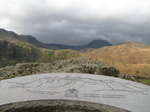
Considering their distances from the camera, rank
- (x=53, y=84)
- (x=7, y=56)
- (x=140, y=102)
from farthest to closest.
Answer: (x=7, y=56) < (x=53, y=84) < (x=140, y=102)

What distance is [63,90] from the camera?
205 inches

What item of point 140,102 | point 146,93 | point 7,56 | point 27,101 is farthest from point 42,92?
point 7,56

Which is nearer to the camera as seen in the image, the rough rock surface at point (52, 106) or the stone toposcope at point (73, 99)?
the stone toposcope at point (73, 99)

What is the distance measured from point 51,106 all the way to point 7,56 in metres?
149

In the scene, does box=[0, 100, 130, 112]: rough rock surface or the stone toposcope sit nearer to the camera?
the stone toposcope

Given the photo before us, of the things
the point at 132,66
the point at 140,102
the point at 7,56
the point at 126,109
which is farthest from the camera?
the point at 7,56

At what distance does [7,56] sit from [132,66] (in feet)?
418

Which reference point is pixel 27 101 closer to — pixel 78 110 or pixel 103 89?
pixel 78 110

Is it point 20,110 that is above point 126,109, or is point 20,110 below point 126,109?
below

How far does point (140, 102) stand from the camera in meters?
4.34

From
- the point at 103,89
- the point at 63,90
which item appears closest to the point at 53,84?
the point at 63,90

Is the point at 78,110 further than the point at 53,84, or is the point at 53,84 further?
the point at 53,84

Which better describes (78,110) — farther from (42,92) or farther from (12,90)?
(12,90)

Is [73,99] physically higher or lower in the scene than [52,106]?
higher
